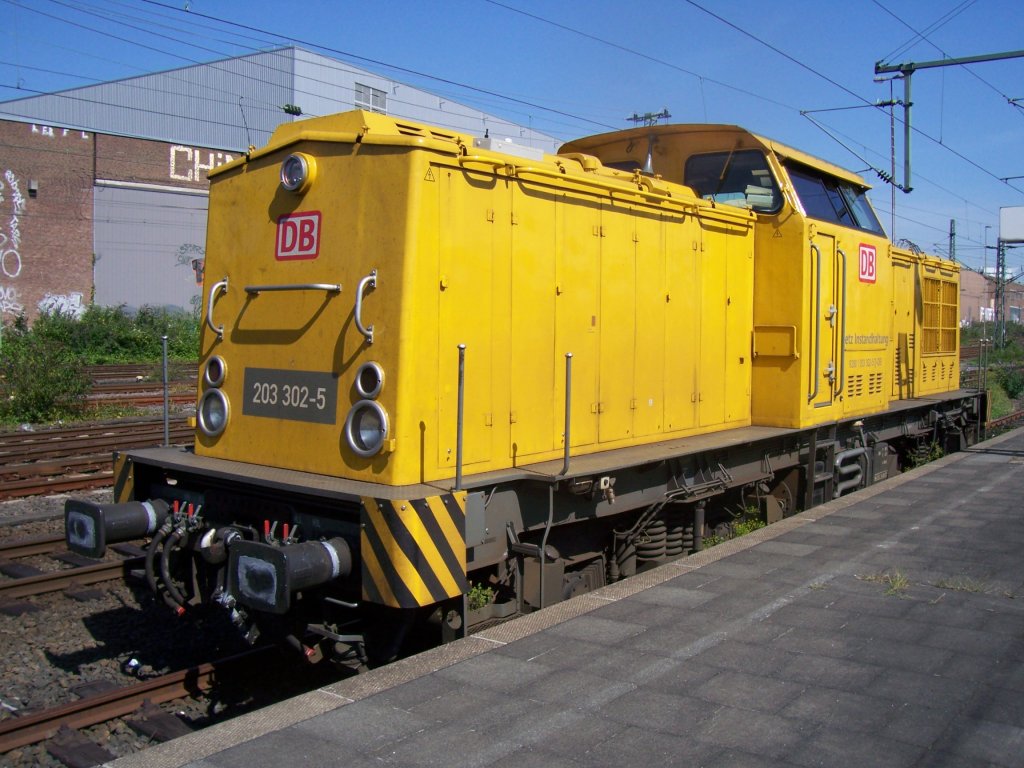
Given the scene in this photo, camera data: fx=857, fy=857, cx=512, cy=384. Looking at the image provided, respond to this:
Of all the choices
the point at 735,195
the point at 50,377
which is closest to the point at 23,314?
the point at 50,377

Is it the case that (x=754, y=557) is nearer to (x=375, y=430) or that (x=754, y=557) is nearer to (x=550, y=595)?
(x=550, y=595)

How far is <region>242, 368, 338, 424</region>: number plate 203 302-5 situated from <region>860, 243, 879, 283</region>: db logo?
6001mm

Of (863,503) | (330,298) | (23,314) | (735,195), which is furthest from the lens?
(23,314)

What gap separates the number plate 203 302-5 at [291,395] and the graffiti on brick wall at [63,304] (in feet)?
96.0

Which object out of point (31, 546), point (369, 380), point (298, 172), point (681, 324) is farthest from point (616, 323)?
point (31, 546)

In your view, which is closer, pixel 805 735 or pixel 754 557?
pixel 805 735

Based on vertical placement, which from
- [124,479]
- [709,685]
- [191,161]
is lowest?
[709,685]

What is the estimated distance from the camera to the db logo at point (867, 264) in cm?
851

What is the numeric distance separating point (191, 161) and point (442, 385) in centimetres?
3344

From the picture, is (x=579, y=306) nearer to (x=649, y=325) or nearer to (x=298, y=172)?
(x=649, y=325)

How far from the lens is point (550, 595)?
512 centimetres

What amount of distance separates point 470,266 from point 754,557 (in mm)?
3145

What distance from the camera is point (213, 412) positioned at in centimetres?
532

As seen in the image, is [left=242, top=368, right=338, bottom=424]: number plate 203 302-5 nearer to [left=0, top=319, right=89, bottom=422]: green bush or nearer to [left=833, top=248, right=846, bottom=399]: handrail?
[left=833, top=248, right=846, bottom=399]: handrail
